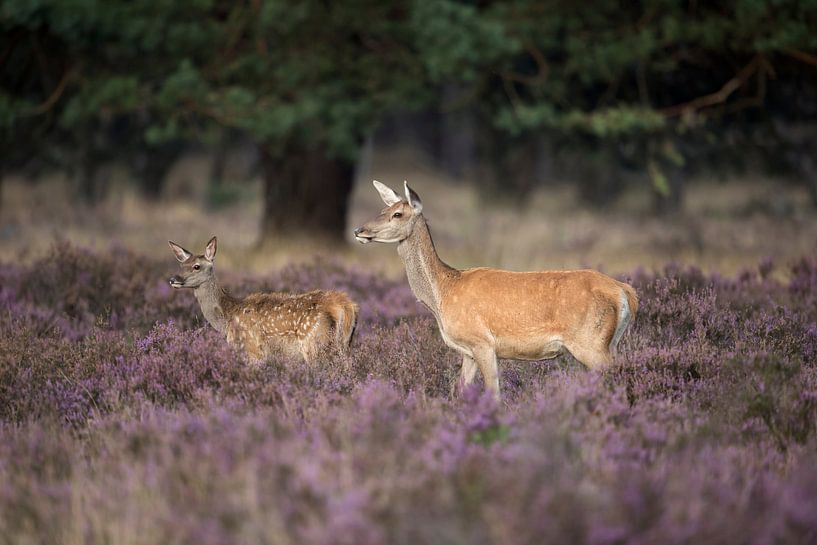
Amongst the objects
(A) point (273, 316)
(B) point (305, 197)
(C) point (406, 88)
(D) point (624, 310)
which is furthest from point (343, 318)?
(B) point (305, 197)

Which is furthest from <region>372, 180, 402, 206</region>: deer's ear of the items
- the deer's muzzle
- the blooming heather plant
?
the blooming heather plant

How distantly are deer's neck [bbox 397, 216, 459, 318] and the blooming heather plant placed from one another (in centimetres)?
51

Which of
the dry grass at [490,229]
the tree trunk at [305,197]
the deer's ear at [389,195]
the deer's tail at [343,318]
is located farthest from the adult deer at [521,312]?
the tree trunk at [305,197]

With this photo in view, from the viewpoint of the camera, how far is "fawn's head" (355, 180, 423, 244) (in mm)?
7484

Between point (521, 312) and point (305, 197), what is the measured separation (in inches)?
355

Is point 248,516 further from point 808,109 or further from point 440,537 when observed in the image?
point 808,109

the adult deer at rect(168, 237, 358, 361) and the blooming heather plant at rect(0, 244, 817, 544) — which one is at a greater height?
the blooming heather plant at rect(0, 244, 817, 544)

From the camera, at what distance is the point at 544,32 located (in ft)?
46.3

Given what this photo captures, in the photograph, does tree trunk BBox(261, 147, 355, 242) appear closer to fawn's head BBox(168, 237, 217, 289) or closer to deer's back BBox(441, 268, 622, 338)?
fawn's head BBox(168, 237, 217, 289)

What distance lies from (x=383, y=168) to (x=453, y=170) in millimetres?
6620

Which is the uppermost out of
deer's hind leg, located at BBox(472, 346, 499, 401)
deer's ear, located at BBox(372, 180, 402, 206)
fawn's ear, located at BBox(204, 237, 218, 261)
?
deer's ear, located at BBox(372, 180, 402, 206)

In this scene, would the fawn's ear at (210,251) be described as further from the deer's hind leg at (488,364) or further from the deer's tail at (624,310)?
the deer's tail at (624,310)

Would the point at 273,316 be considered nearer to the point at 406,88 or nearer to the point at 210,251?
the point at 210,251

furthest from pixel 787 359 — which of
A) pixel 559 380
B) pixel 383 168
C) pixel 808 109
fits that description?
pixel 383 168
